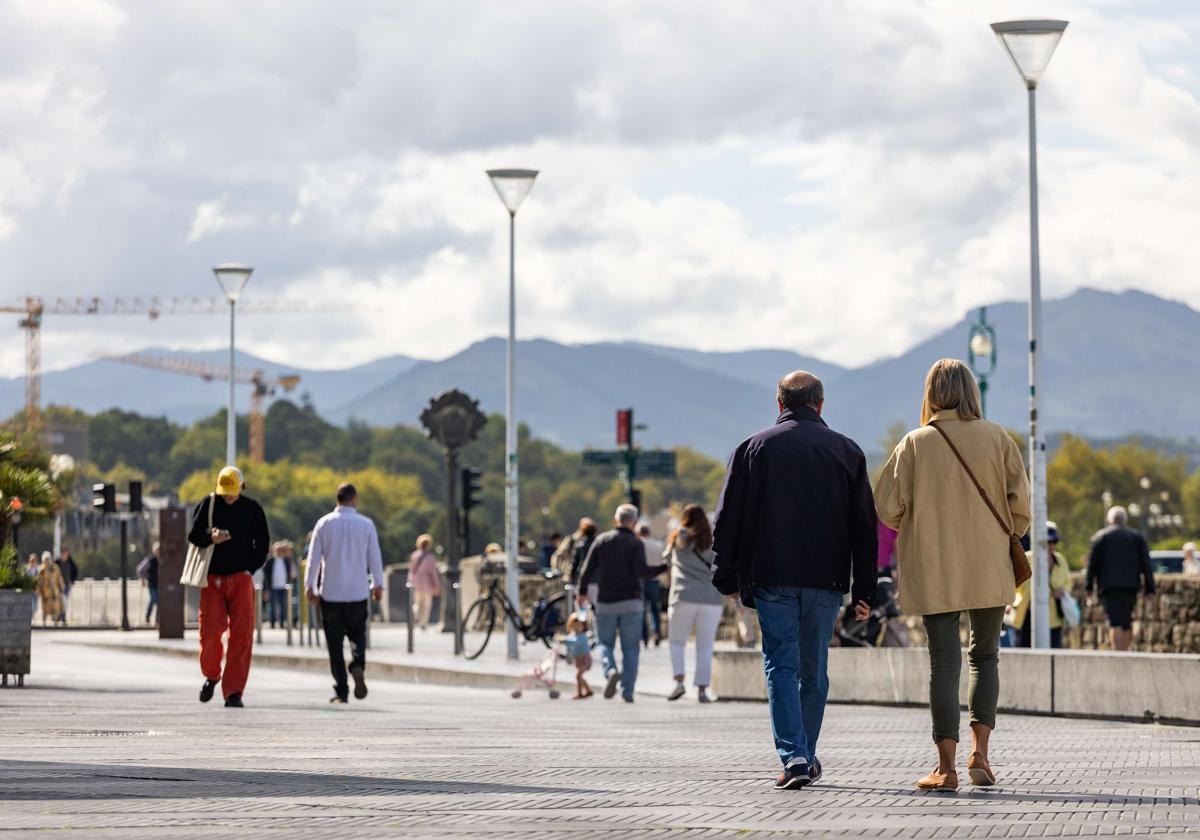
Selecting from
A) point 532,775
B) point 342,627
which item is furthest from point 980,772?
point 342,627

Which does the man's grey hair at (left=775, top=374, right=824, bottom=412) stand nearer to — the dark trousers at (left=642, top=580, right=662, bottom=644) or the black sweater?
the black sweater

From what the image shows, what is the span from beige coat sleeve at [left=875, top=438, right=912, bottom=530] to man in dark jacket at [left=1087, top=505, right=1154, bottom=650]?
11.8m

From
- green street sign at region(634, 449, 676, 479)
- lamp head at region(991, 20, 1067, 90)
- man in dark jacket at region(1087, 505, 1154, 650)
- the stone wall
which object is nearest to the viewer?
lamp head at region(991, 20, 1067, 90)

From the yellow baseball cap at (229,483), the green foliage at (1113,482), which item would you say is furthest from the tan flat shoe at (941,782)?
the green foliage at (1113,482)

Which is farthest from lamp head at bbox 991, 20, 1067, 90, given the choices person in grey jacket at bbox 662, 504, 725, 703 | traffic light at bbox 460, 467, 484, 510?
traffic light at bbox 460, 467, 484, 510

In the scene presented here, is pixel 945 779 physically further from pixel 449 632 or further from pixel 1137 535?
pixel 449 632

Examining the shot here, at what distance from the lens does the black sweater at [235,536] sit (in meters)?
16.3

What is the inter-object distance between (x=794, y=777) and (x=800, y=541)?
40.2 inches

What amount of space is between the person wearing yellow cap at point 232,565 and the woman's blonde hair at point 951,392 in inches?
307

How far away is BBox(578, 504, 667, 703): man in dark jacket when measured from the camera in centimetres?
1953

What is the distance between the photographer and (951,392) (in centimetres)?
959

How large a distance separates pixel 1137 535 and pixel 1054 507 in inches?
5117

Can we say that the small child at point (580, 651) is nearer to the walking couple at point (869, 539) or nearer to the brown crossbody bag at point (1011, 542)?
the walking couple at point (869, 539)

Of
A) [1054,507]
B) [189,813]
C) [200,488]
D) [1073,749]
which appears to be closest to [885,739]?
[1073,749]
